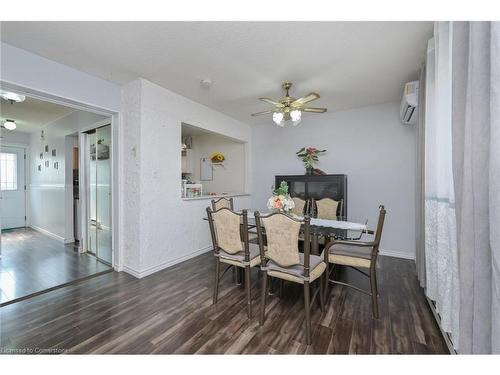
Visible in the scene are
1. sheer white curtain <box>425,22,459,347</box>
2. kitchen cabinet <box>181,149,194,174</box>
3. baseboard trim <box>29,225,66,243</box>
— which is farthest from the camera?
kitchen cabinet <box>181,149,194,174</box>

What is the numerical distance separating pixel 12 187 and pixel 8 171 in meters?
0.41

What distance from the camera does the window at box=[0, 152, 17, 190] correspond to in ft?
16.9

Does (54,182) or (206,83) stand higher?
(206,83)

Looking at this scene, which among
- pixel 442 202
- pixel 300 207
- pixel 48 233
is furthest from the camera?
pixel 48 233

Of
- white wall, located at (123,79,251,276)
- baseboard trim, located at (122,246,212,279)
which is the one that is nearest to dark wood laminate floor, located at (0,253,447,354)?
baseboard trim, located at (122,246,212,279)

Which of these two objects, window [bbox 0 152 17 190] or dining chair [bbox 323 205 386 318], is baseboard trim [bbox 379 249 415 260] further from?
window [bbox 0 152 17 190]

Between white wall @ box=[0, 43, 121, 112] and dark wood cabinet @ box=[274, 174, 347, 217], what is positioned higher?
white wall @ box=[0, 43, 121, 112]

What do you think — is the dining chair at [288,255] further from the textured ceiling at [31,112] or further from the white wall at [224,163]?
the textured ceiling at [31,112]

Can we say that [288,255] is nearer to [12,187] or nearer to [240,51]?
[240,51]

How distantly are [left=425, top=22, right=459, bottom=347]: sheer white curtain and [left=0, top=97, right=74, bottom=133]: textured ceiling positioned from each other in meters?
5.03

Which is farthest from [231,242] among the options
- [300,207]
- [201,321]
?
[300,207]

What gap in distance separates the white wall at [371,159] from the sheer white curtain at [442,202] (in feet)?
5.33

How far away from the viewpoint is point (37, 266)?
113 inches

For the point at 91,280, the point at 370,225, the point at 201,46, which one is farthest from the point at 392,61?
the point at 91,280
